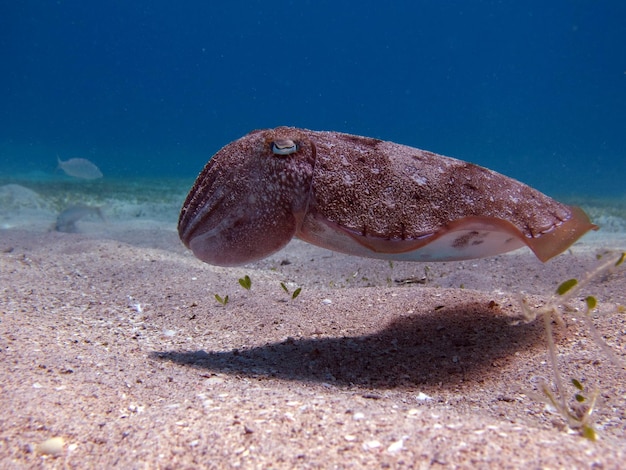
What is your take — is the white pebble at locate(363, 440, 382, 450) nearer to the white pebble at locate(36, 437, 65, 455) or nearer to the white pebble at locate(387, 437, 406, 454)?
Result: the white pebble at locate(387, 437, 406, 454)

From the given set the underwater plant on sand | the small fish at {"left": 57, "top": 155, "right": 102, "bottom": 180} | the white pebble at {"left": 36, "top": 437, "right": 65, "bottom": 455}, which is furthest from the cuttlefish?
the small fish at {"left": 57, "top": 155, "right": 102, "bottom": 180}

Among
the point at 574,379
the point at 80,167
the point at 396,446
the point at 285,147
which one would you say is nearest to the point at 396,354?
the point at 574,379

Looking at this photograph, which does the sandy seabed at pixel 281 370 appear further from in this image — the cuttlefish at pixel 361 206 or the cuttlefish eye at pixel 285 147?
the cuttlefish eye at pixel 285 147

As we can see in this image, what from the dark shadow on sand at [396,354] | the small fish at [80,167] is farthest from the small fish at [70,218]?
the dark shadow on sand at [396,354]

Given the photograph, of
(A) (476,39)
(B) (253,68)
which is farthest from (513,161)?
(B) (253,68)

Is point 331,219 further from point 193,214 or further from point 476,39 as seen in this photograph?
point 476,39

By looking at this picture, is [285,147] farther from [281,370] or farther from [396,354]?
[396,354]

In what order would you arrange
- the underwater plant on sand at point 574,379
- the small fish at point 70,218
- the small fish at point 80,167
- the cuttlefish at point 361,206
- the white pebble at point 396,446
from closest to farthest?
the white pebble at point 396,446 < the underwater plant on sand at point 574,379 < the cuttlefish at point 361,206 < the small fish at point 70,218 < the small fish at point 80,167
